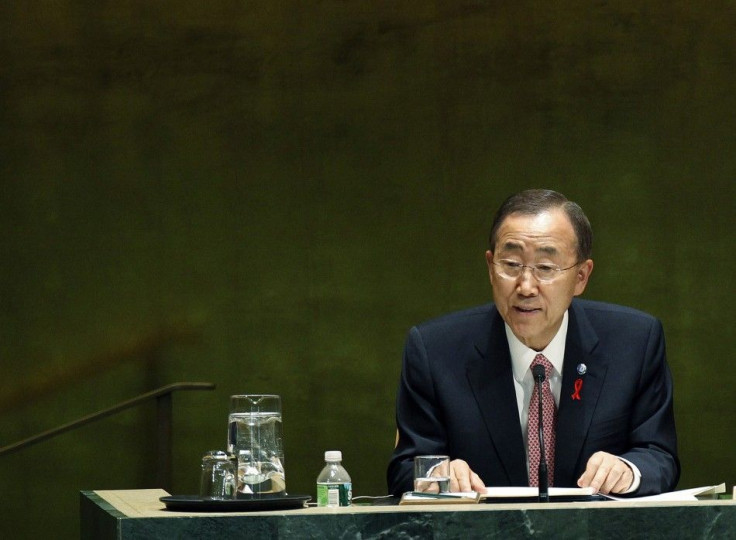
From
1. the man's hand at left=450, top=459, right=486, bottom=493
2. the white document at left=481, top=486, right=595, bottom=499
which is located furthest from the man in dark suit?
the white document at left=481, top=486, right=595, bottom=499

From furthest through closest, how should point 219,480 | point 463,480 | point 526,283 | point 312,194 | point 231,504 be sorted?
1. point 312,194
2. point 526,283
3. point 463,480
4. point 219,480
5. point 231,504

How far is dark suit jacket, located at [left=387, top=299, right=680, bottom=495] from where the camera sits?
278 centimetres

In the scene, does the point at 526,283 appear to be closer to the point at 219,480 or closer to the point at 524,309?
the point at 524,309

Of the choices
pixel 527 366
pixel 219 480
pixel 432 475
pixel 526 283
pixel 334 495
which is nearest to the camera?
pixel 219 480

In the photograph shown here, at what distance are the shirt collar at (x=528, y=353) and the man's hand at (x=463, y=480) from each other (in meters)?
0.39

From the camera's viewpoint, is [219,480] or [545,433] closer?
[219,480]

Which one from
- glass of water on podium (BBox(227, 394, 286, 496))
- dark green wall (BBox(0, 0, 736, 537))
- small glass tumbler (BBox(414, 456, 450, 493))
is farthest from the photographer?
dark green wall (BBox(0, 0, 736, 537))

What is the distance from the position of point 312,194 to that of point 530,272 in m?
2.77

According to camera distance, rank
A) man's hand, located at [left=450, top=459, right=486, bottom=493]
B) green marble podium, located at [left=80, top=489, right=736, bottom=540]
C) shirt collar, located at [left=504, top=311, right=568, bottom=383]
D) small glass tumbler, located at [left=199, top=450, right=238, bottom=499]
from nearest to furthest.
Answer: green marble podium, located at [left=80, top=489, right=736, bottom=540], small glass tumbler, located at [left=199, top=450, right=238, bottom=499], man's hand, located at [left=450, top=459, right=486, bottom=493], shirt collar, located at [left=504, top=311, right=568, bottom=383]

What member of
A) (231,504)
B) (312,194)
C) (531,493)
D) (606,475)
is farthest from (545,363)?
(312,194)

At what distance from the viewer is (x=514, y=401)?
2801 mm

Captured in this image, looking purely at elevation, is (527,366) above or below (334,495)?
above

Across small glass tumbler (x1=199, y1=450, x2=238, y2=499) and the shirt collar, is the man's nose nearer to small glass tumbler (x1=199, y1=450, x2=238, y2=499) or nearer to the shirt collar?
the shirt collar

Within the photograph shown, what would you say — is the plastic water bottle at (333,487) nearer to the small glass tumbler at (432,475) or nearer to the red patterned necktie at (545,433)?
the small glass tumbler at (432,475)
